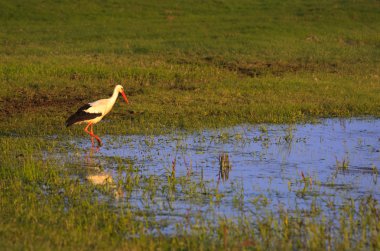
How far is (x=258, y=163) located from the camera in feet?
38.3

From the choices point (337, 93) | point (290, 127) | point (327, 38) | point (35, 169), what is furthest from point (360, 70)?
point (35, 169)

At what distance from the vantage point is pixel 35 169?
10.3 meters

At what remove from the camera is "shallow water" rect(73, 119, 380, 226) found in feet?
30.6

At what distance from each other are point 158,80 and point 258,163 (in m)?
7.83

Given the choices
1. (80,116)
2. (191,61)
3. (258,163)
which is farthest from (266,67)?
(258,163)

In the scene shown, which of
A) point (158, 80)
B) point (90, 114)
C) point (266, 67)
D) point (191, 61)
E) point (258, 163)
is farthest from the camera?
point (191, 61)

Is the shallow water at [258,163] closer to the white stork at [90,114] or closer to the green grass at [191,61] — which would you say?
the white stork at [90,114]

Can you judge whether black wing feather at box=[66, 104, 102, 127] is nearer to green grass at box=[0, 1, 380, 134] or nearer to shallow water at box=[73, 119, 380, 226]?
shallow water at box=[73, 119, 380, 226]

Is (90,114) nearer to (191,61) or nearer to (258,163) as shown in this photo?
(258,163)

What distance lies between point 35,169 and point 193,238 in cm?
347

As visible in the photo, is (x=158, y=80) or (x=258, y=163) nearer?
(x=258, y=163)

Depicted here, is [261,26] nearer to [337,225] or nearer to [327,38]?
[327,38]

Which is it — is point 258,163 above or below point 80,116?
below

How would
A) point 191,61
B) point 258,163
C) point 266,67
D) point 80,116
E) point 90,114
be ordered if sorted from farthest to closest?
point 191,61
point 266,67
point 90,114
point 80,116
point 258,163
